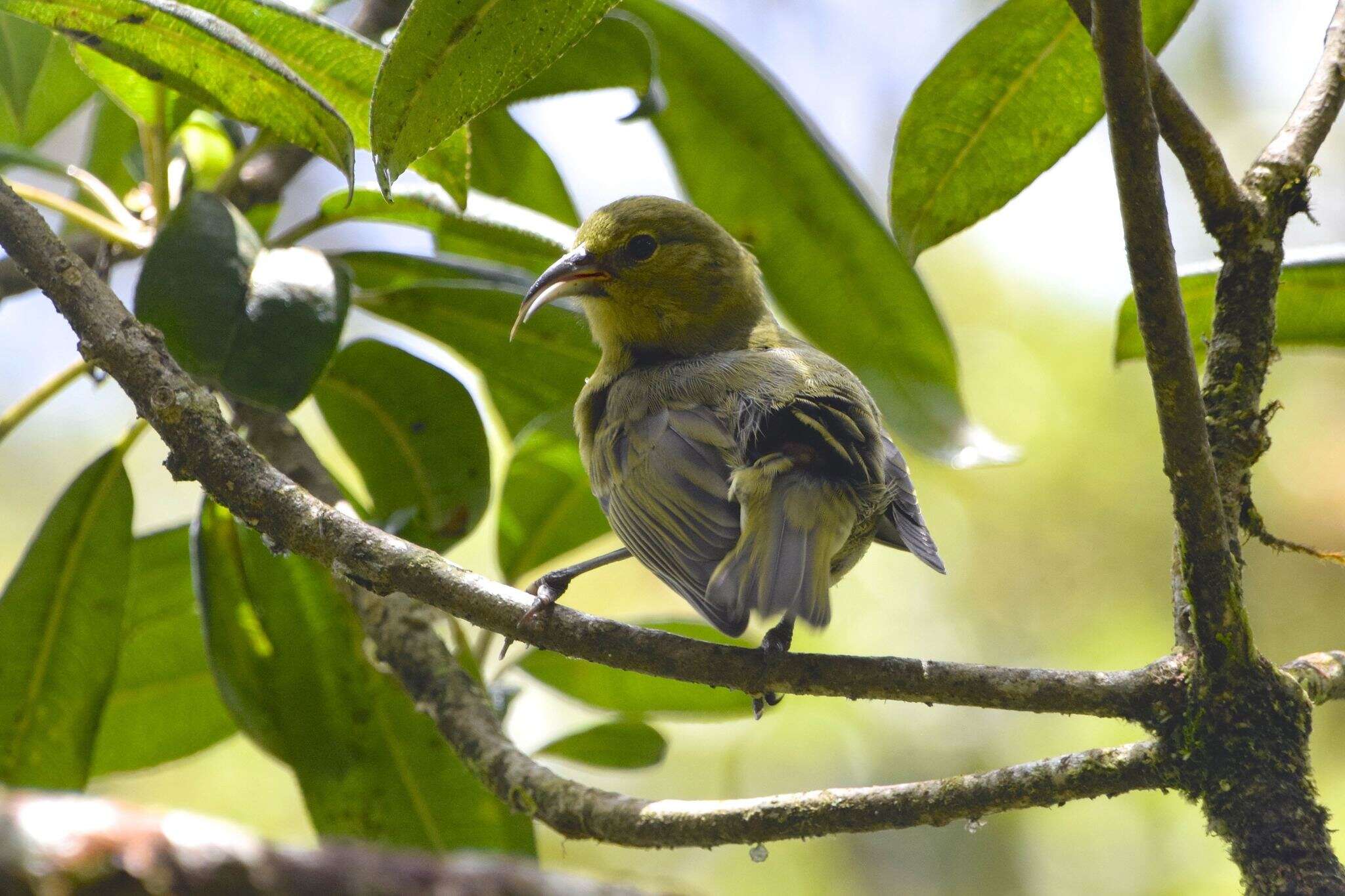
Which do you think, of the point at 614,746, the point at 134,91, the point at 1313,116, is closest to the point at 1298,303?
the point at 1313,116

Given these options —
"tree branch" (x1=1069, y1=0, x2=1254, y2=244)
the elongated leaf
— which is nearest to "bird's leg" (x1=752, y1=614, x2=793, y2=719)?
"tree branch" (x1=1069, y1=0, x2=1254, y2=244)

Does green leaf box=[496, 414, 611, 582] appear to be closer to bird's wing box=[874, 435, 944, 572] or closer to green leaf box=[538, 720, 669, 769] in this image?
green leaf box=[538, 720, 669, 769]

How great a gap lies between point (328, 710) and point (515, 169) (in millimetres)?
1471

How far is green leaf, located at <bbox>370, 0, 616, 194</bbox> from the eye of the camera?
1.68 metres

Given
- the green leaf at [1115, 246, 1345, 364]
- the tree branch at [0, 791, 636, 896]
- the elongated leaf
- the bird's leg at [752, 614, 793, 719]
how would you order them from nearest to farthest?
1. the tree branch at [0, 791, 636, 896]
2. the bird's leg at [752, 614, 793, 719]
3. the green leaf at [1115, 246, 1345, 364]
4. the elongated leaf

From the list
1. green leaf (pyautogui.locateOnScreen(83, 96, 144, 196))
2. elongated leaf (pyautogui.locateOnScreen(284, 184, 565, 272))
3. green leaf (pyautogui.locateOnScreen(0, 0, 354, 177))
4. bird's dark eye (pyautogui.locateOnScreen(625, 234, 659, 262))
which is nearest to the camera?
green leaf (pyautogui.locateOnScreen(0, 0, 354, 177))

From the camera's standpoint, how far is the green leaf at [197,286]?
2.12 meters

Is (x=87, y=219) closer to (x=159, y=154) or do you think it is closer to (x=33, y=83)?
(x=159, y=154)

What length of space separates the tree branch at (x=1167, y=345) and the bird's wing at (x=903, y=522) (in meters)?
0.71

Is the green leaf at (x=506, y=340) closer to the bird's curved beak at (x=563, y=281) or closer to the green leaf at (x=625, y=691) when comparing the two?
the bird's curved beak at (x=563, y=281)

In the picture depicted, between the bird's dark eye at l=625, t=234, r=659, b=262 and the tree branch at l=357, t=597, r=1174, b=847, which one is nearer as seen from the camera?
the tree branch at l=357, t=597, r=1174, b=847

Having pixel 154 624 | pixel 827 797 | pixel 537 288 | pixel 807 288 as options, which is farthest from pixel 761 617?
pixel 154 624

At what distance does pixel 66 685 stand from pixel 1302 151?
2.60 meters

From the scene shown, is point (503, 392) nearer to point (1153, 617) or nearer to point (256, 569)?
point (256, 569)
